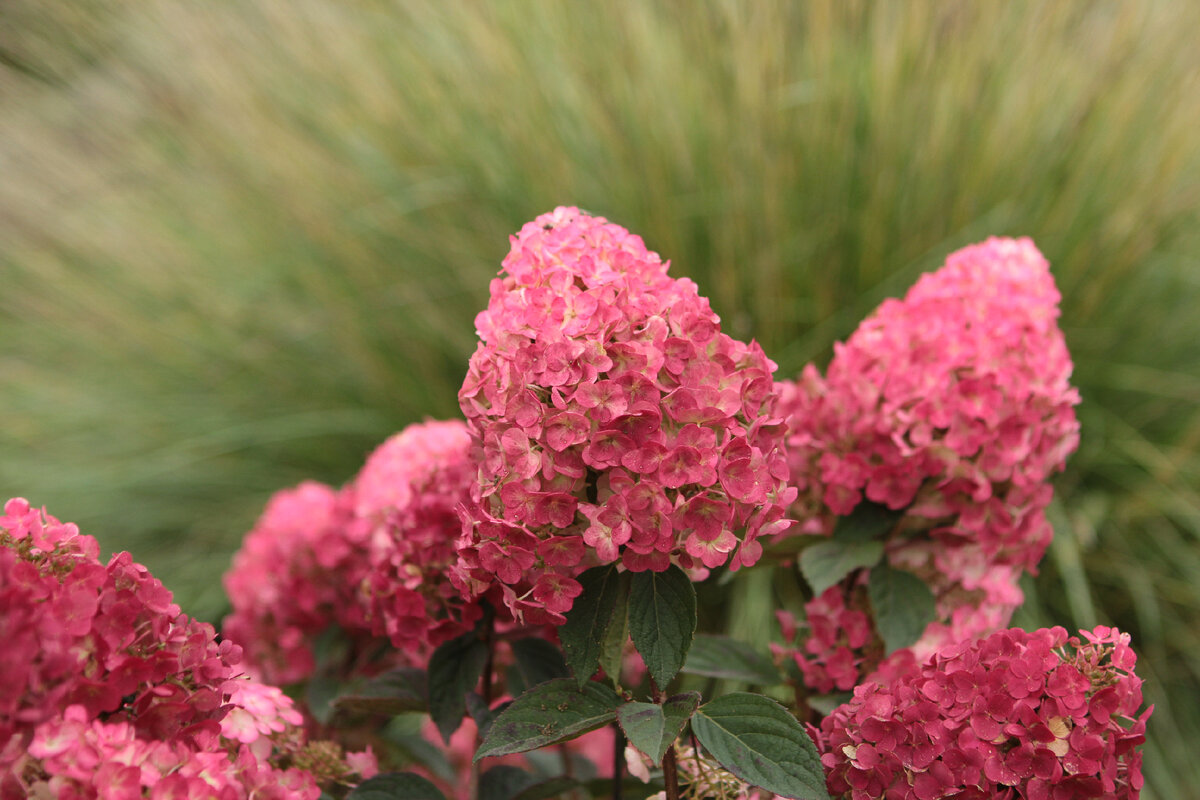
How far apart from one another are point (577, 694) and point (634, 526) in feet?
0.39

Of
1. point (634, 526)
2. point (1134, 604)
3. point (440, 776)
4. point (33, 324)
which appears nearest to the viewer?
point (634, 526)

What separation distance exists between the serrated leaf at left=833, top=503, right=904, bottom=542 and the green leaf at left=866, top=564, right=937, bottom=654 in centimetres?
3

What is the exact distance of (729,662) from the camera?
780 millimetres

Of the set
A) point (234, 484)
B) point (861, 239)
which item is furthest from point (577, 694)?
point (234, 484)

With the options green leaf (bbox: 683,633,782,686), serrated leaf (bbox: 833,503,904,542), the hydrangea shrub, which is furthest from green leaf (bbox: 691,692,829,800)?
serrated leaf (bbox: 833,503,904,542)

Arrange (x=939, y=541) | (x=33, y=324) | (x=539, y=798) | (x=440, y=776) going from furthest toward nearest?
(x=33, y=324)
(x=440, y=776)
(x=939, y=541)
(x=539, y=798)

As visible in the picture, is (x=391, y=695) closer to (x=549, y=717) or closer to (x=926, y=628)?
(x=549, y=717)

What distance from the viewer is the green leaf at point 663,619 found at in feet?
1.89

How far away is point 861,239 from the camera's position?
1.78 m

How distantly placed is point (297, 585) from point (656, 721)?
0.59 m

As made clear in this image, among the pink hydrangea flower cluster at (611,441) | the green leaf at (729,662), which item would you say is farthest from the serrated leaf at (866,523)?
the pink hydrangea flower cluster at (611,441)

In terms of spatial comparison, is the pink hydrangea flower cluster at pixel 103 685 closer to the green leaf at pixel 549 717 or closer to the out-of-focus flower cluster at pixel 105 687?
the out-of-focus flower cluster at pixel 105 687

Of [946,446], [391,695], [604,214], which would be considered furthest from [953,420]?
[604,214]

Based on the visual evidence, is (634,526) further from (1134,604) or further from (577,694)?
(1134,604)
